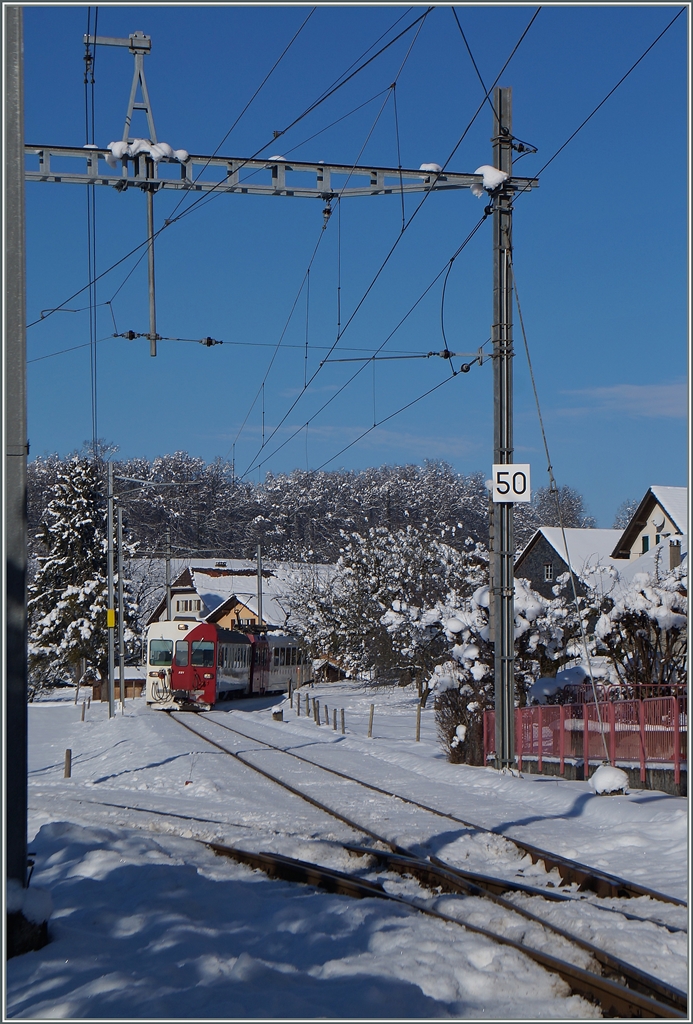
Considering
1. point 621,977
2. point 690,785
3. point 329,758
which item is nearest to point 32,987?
point 621,977

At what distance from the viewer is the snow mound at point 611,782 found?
13461 millimetres

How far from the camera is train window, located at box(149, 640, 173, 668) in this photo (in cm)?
3697

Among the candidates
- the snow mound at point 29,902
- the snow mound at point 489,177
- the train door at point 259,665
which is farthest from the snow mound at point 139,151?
the train door at point 259,665

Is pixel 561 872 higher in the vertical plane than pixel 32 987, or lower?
lower

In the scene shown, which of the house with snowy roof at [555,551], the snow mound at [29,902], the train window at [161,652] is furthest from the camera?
the house with snowy roof at [555,551]

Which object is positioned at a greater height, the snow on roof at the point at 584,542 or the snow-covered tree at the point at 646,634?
the snow on roof at the point at 584,542

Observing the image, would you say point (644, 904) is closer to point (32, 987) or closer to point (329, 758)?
point (32, 987)

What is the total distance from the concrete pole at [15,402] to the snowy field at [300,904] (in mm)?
918

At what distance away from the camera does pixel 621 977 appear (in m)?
6.09

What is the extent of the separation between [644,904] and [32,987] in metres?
5.09

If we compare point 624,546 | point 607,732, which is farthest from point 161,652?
point 607,732

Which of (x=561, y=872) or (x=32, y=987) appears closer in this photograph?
(x=32, y=987)

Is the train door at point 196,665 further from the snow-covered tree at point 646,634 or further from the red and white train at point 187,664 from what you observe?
the snow-covered tree at point 646,634

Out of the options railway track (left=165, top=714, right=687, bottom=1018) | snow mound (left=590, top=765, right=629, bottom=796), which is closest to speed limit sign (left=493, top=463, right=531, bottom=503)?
snow mound (left=590, top=765, right=629, bottom=796)
